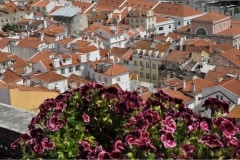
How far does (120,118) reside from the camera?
16.7 ft

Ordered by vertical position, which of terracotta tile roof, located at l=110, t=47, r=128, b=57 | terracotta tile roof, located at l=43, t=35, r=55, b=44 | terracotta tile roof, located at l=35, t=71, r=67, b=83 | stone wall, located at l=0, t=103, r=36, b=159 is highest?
stone wall, located at l=0, t=103, r=36, b=159

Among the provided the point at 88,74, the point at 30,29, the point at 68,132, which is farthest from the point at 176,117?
the point at 30,29

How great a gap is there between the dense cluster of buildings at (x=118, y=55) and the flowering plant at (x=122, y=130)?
8.85m

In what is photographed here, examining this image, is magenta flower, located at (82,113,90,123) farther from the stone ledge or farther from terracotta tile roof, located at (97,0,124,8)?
terracotta tile roof, located at (97,0,124,8)

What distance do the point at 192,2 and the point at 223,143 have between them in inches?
2555

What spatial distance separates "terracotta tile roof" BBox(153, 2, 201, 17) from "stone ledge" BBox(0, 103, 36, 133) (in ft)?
152

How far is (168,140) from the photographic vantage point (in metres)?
4.28

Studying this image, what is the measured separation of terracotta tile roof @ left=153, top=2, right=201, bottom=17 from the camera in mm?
52875

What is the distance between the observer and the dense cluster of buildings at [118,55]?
23750mm

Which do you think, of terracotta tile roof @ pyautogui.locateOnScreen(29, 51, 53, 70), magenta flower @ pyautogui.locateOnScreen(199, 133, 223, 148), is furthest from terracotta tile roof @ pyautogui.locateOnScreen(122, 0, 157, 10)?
magenta flower @ pyautogui.locateOnScreen(199, 133, 223, 148)

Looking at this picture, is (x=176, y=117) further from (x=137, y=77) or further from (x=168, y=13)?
(x=168, y=13)

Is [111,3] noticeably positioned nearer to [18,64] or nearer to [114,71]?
[18,64]

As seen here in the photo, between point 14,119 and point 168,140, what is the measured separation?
3109 mm

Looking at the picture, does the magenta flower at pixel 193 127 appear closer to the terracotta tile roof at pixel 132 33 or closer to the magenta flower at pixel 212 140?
the magenta flower at pixel 212 140
